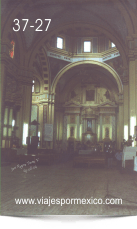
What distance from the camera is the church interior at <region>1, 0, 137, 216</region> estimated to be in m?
4.94

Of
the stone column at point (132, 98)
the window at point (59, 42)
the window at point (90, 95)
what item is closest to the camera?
the stone column at point (132, 98)

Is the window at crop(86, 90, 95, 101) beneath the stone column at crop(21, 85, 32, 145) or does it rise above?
above

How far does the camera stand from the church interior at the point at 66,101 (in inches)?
194

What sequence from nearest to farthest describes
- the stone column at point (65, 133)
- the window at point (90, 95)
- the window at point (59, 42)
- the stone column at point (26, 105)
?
the stone column at point (26, 105), the window at point (59, 42), the stone column at point (65, 133), the window at point (90, 95)

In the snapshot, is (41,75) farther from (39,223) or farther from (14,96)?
(39,223)

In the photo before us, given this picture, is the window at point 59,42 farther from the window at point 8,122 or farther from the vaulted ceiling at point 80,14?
the window at point 8,122

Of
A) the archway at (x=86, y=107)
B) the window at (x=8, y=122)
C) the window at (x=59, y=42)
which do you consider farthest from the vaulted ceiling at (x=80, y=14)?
the archway at (x=86, y=107)

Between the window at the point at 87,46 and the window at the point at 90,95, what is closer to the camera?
the window at the point at 87,46

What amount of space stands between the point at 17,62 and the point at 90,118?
14088mm

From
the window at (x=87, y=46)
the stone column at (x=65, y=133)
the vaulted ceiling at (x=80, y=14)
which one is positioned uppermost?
the window at (x=87, y=46)

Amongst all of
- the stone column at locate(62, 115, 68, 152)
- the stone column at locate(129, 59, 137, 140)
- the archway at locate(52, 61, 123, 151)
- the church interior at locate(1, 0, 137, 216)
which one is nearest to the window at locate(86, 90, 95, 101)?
the archway at locate(52, 61, 123, 151)

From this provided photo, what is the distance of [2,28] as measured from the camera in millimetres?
11008

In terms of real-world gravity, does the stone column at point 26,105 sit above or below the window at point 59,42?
below

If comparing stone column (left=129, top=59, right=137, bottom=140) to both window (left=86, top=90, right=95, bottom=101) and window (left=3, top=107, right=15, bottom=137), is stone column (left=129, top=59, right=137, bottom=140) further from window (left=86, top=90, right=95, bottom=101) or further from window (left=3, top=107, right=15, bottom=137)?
window (left=86, top=90, right=95, bottom=101)
